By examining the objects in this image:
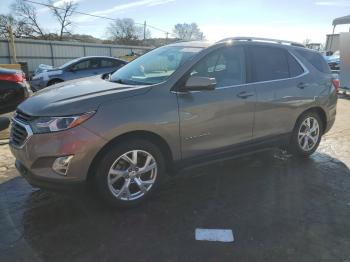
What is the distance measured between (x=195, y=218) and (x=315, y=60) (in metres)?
3.39

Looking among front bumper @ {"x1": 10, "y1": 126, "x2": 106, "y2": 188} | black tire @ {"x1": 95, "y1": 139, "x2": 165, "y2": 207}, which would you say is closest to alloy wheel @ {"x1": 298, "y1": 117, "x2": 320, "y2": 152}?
black tire @ {"x1": 95, "y1": 139, "x2": 165, "y2": 207}

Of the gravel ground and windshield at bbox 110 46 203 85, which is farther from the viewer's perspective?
windshield at bbox 110 46 203 85

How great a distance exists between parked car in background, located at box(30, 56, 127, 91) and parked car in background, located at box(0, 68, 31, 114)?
6.57 meters

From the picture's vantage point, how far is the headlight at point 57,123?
341cm

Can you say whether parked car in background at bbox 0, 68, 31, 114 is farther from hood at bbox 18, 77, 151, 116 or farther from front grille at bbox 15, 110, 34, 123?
front grille at bbox 15, 110, 34, 123

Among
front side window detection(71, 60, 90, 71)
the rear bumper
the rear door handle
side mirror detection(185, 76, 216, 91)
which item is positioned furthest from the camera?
front side window detection(71, 60, 90, 71)

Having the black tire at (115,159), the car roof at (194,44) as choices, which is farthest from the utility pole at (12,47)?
the black tire at (115,159)

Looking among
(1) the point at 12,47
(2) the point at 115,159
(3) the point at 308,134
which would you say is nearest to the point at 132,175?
(2) the point at 115,159

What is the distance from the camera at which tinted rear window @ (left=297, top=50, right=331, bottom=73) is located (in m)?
5.56

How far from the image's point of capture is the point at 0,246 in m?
3.18

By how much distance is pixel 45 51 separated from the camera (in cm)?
2952

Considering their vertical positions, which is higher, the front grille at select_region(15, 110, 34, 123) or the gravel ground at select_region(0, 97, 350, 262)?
the front grille at select_region(15, 110, 34, 123)

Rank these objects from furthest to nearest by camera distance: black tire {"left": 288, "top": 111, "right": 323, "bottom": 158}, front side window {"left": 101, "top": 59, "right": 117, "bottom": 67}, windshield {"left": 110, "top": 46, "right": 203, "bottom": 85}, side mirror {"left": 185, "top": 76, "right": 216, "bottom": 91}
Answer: front side window {"left": 101, "top": 59, "right": 117, "bottom": 67} < black tire {"left": 288, "top": 111, "right": 323, "bottom": 158} < windshield {"left": 110, "top": 46, "right": 203, "bottom": 85} < side mirror {"left": 185, "top": 76, "right": 216, "bottom": 91}

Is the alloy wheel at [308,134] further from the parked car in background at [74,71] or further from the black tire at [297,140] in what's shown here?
the parked car in background at [74,71]
